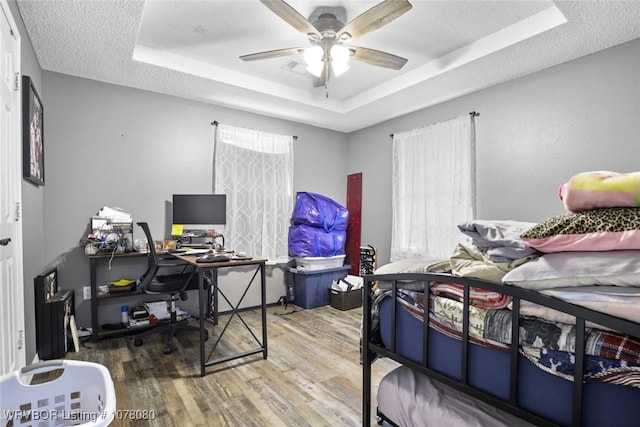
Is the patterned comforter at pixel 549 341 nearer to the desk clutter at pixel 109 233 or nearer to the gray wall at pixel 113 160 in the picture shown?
the desk clutter at pixel 109 233

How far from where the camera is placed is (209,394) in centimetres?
211

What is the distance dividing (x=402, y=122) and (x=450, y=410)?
3529mm

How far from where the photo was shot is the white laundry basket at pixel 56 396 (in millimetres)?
1079

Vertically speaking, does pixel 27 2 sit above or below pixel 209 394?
above

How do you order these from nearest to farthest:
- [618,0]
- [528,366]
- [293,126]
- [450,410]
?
[528,366], [450,410], [618,0], [293,126]

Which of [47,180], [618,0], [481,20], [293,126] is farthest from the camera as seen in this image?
[293,126]

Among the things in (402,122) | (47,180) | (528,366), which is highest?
(402,122)

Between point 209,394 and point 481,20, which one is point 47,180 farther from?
→ point 481,20

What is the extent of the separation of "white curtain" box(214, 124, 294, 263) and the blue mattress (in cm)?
289

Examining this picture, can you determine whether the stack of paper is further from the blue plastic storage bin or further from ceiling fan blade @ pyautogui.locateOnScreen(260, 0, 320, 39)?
ceiling fan blade @ pyautogui.locateOnScreen(260, 0, 320, 39)

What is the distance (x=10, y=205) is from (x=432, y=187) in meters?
3.61

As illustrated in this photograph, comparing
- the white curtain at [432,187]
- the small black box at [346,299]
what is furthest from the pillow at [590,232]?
the small black box at [346,299]

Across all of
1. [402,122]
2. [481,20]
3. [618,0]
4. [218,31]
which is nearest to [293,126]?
[402,122]

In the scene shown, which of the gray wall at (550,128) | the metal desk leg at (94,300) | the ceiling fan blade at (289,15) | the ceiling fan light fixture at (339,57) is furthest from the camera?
the metal desk leg at (94,300)
